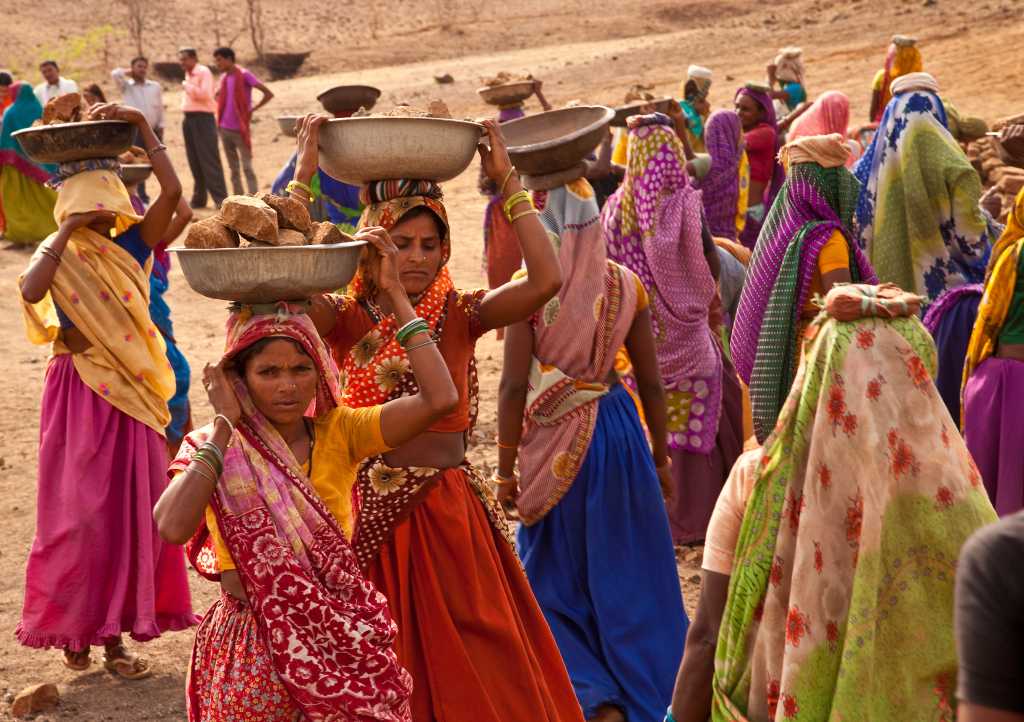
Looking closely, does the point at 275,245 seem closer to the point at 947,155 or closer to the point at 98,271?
the point at 98,271

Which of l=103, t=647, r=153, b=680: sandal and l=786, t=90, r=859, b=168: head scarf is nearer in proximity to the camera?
l=103, t=647, r=153, b=680: sandal

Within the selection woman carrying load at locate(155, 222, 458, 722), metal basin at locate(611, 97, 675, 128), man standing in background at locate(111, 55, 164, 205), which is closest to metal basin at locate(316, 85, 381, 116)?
metal basin at locate(611, 97, 675, 128)

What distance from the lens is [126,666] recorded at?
6.28 meters

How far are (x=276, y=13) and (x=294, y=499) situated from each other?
1350 inches

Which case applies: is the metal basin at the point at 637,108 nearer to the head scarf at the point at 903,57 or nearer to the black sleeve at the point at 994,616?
the head scarf at the point at 903,57

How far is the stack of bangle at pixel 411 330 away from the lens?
411 centimetres

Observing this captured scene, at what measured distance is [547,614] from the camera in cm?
577

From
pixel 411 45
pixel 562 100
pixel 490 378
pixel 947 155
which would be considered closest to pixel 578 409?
pixel 947 155

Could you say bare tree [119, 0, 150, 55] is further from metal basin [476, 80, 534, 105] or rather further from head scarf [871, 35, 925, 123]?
head scarf [871, 35, 925, 123]

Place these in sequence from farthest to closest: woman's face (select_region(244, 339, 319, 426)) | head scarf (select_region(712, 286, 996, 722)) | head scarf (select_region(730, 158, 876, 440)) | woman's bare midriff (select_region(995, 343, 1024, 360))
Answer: woman's bare midriff (select_region(995, 343, 1024, 360))
head scarf (select_region(730, 158, 876, 440))
woman's face (select_region(244, 339, 319, 426))
head scarf (select_region(712, 286, 996, 722))

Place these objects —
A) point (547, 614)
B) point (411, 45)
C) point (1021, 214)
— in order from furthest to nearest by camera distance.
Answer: point (411, 45)
point (547, 614)
point (1021, 214)

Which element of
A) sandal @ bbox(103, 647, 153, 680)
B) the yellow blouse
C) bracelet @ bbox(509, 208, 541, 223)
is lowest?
sandal @ bbox(103, 647, 153, 680)

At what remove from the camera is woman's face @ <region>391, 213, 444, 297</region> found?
4480 mm

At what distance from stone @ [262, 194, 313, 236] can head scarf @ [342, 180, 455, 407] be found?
0.55 m
